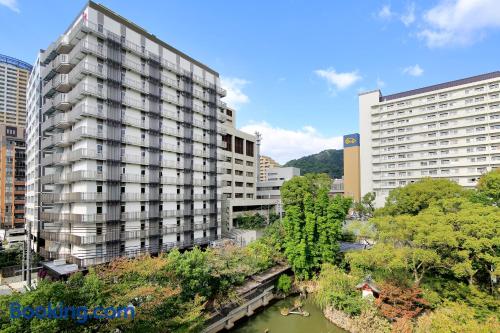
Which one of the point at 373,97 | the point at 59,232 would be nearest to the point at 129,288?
the point at 59,232

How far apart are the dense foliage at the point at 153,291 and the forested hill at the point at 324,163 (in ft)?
344

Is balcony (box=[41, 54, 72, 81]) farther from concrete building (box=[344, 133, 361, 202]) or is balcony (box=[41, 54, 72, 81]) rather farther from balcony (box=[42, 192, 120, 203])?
concrete building (box=[344, 133, 361, 202])

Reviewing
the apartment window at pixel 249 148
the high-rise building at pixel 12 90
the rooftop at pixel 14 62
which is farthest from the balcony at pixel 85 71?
the rooftop at pixel 14 62

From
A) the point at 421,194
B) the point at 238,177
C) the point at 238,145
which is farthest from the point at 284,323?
the point at 238,145

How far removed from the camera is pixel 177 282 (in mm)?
18500

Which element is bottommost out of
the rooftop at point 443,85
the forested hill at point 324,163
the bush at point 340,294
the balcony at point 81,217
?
the bush at point 340,294

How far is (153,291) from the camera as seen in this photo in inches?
600

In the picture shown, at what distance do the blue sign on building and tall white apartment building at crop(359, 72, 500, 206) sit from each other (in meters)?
5.66

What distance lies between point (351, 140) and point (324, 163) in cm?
5941

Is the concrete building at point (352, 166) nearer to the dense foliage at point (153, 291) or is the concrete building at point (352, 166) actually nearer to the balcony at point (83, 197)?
the dense foliage at point (153, 291)

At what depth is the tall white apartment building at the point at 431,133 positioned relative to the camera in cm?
5469

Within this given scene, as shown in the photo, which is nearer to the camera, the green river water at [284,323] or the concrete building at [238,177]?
the green river water at [284,323]

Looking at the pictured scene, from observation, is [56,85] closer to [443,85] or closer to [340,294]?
[340,294]

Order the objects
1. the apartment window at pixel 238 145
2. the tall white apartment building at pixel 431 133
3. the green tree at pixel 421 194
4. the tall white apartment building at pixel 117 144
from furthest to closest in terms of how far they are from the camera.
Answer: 1. the apartment window at pixel 238 145
2. the tall white apartment building at pixel 431 133
3. the green tree at pixel 421 194
4. the tall white apartment building at pixel 117 144
